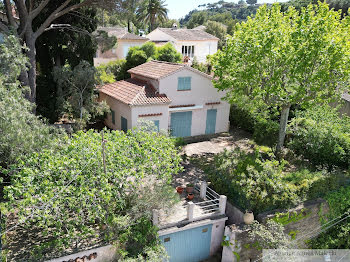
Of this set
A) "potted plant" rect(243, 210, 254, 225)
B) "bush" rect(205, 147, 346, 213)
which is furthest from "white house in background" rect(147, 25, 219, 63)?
"potted plant" rect(243, 210, 254, 225)

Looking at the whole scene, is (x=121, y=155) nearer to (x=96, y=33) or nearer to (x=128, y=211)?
(x=128, y=211)

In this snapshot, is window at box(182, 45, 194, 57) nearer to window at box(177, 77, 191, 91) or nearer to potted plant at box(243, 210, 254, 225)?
window at box(177, 77, 191, 91)

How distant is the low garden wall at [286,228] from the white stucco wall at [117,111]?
36.8ft

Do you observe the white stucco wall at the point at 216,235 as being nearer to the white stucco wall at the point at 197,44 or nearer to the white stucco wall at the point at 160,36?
the white stucco wall at the point at 197,44

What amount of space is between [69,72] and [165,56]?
14.1 m

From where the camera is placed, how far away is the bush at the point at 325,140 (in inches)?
684

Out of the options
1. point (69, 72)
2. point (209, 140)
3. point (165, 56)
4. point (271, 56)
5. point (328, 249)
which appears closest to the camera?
point (328, 249)

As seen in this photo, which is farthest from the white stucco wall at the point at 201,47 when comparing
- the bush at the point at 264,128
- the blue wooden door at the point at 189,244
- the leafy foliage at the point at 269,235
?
the leafy foliage at the point at 269,235

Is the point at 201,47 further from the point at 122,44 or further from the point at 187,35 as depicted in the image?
the point at 122,44

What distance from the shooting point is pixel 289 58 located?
18188 mm

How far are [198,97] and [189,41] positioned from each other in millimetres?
24970

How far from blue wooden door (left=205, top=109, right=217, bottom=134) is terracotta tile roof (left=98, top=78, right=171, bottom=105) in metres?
4.53

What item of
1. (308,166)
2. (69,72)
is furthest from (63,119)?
(308,166)

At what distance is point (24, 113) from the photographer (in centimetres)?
1291
